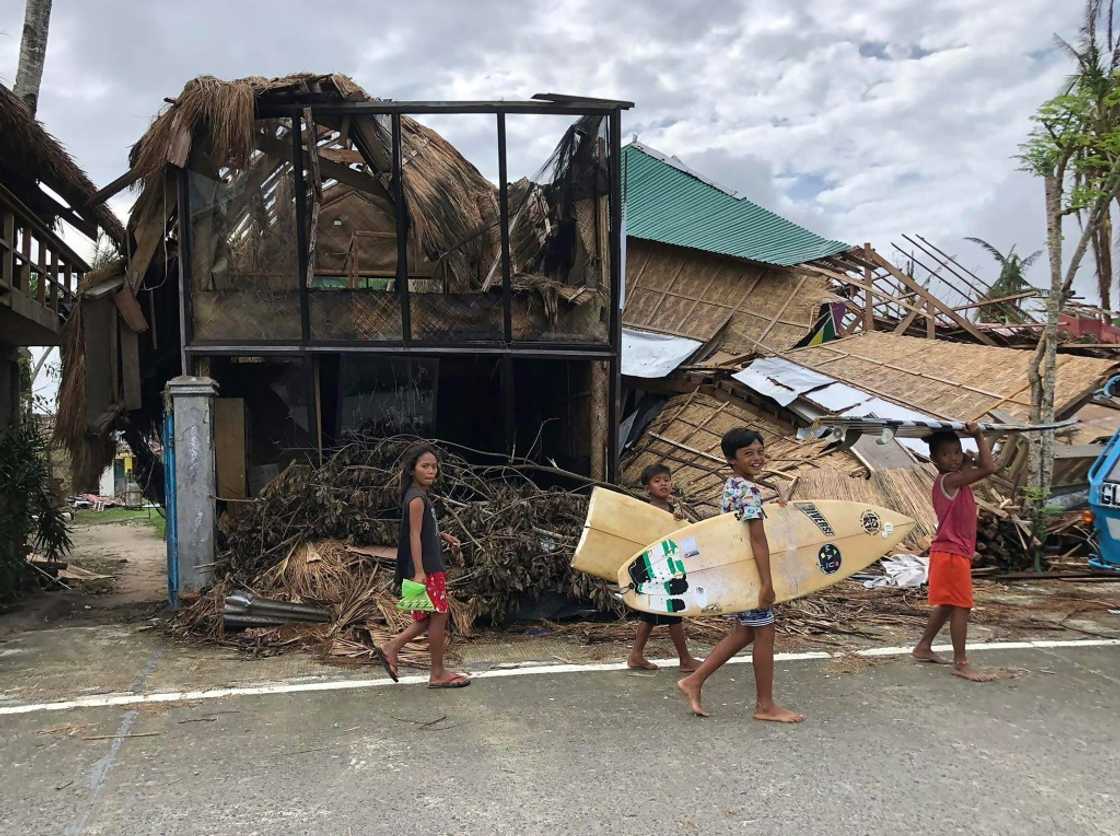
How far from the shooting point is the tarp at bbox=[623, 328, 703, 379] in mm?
13164

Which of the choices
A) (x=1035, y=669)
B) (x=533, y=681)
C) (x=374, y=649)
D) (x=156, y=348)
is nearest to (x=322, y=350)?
(x=156, y=348)

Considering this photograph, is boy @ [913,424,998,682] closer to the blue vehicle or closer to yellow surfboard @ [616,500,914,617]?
yellow surfboard @ [616,500,914,617]

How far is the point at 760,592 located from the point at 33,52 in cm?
1284

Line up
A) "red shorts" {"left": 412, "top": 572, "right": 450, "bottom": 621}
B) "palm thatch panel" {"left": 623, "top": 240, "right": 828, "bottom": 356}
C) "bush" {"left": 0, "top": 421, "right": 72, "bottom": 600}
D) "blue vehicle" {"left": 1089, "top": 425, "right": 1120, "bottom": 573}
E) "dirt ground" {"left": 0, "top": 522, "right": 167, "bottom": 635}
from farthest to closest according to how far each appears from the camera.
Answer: "palm thatch panel" {"left": 623, "top": 240, "right": 828, "bottom": 356} < "bush" {"left": 0, "top": 421, "right": 72, "bottom": 600} < "dirt ground" {"left": 0, "top": 522, "right": 167, "bottom": 635} < "blue vehicle" {"left": 1089, "top": 425, "right": 1120, "bottom": 573} < "red shorts" {"left": 412, "top": 572, "right": 450, "bottom": 621}

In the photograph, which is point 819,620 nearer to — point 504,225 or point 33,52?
point 504,225

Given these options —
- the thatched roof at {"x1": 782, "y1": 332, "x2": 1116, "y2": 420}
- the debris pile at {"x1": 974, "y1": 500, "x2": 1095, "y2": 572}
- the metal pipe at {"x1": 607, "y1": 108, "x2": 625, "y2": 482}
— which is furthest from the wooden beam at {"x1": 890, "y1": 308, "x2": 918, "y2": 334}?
the metal pipe at {"x1": 607, "y1": 108, "x2": 625, "y2": 482}

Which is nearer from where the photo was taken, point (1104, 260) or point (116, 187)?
point (116, 187)

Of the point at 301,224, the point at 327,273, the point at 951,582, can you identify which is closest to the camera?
the point at 951,582

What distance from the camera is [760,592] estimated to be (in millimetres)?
4293

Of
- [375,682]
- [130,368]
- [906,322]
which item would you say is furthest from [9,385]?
[906,322]

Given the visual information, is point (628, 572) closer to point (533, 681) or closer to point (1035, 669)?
point (533, 681)

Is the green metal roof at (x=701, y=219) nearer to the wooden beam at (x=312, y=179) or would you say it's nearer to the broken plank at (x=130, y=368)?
the wooden beam at (x=312, y=179)

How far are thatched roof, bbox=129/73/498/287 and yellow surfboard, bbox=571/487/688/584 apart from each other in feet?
14.3

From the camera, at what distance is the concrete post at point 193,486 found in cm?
736
